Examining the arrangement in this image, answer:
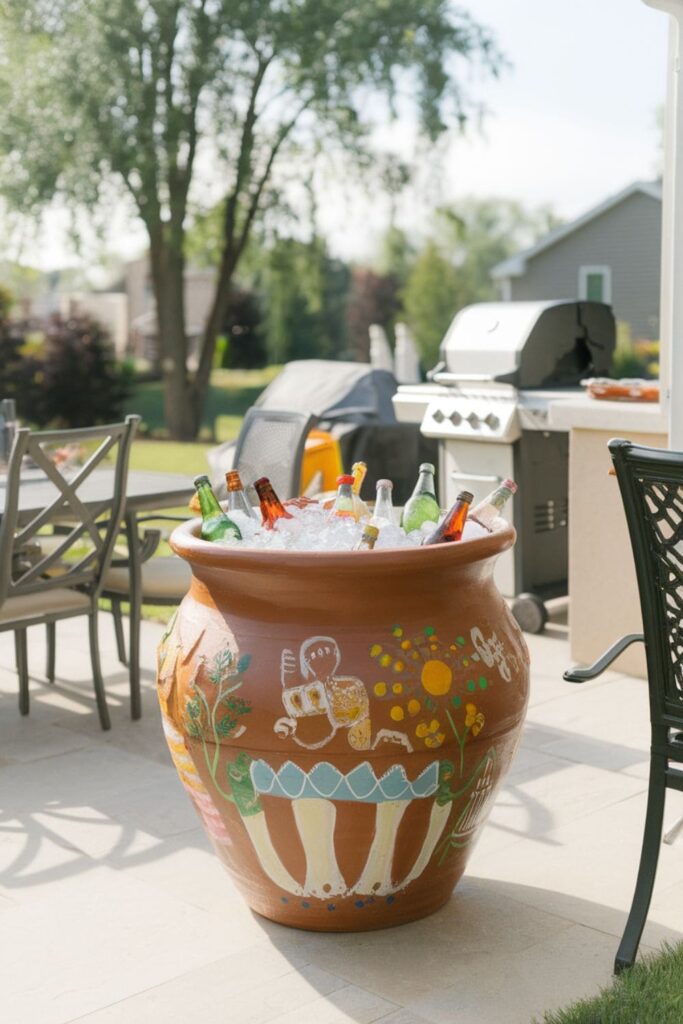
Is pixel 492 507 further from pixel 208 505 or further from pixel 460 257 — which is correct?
pixel 460 257

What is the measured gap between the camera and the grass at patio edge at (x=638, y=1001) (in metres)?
2.34

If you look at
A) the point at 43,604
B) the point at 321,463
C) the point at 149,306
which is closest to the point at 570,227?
the point at 321,463

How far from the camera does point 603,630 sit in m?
5.07

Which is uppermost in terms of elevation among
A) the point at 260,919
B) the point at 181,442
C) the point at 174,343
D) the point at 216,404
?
the point at 174,343

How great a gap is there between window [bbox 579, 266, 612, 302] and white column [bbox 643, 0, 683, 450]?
958 inches

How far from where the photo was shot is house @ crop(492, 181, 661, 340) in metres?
27.3

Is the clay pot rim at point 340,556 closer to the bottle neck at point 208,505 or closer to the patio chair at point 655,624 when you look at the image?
the bottle neck at point 208,505

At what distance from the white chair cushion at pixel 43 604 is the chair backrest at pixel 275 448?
0.84 metres

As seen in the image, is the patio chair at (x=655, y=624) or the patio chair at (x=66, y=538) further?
the patio chair at (x=66, y=538)

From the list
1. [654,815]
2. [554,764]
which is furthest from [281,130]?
[654,815]

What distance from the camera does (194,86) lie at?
17391mm

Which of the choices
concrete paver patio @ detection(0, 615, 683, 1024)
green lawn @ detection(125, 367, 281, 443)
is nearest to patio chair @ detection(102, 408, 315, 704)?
concrete paver patio @ detection(0, 615, 683, 1024)

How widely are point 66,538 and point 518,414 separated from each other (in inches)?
96.0

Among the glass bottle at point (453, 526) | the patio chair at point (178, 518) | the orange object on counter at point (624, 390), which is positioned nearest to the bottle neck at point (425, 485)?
the glass bottle at point (453, 526)
